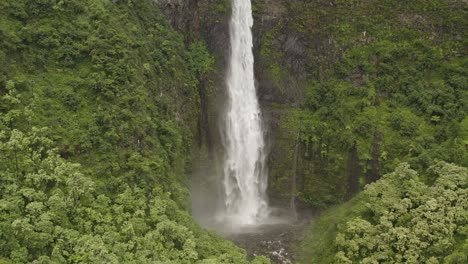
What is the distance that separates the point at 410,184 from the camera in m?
24.8

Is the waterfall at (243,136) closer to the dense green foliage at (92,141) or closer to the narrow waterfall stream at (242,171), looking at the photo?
the narrow waterfall stream at (242,171)

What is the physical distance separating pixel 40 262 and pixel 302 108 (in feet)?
70.4

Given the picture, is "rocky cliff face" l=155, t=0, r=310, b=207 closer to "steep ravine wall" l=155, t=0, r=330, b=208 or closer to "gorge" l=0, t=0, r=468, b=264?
"steep ravine wall" l=155, t=0, r=330, b=208

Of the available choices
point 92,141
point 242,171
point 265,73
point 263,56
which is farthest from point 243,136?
point 92,141

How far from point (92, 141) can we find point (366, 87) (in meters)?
19.1

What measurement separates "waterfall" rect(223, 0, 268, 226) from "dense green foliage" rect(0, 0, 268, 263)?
15.6 ft

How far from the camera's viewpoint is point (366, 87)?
32031mm

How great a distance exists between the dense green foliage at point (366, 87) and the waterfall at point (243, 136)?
1364 millimetres

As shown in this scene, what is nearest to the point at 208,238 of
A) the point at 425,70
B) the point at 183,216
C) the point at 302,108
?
the point at 183,216

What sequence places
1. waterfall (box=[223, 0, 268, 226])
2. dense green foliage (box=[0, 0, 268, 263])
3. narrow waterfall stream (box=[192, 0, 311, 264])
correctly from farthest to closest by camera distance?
waterfall (box=[223, 0, 268, 226]) → narrow waterfall stream (box=[192, 0, 311, 264]) → dense green foliage (box=[0, 0, 268, 263])

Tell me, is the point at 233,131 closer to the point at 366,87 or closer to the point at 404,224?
the point at 366,87

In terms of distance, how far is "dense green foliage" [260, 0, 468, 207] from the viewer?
29.7m

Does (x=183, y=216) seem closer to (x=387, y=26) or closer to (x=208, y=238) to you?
(x=208, y=238)

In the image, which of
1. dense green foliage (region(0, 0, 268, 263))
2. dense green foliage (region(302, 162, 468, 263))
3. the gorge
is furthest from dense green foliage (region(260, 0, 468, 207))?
dense green foliage (region(0, 0, 268, 263))
